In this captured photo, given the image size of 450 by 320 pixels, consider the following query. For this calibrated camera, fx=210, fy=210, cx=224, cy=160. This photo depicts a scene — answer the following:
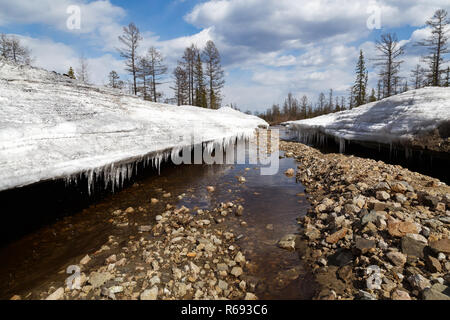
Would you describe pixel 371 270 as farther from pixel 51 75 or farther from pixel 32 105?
pixel 51 75

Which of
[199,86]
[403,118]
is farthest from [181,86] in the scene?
[403,118]

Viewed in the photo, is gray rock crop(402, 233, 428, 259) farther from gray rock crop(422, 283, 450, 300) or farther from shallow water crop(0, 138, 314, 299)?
shallow water crop(0, 138, 314, 299)

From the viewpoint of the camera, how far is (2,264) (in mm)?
2479

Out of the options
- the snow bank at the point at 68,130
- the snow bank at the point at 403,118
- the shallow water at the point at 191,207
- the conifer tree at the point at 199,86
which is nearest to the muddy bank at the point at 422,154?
the snow bank at the point at 403,118

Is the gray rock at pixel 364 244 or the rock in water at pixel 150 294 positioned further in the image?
the gray rock at pixel 364 244

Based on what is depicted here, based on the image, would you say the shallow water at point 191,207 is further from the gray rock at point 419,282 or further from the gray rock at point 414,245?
the gray rock at point 414,245

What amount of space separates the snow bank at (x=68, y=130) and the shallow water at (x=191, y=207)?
2.63ft

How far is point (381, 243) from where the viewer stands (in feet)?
7.34

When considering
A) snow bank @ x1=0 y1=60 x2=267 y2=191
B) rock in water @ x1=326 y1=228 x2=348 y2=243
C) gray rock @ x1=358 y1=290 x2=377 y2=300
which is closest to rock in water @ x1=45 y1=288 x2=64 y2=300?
snow bank @ x1=0 y1=60 x2=267 y2=191

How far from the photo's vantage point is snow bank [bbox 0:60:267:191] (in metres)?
2.50

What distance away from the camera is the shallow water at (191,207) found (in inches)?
86.0

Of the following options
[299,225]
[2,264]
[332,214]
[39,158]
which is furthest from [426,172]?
[2,264]

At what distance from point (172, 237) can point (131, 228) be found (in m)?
0.78

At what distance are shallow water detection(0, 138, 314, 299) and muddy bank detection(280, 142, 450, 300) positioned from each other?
0.27 metres
